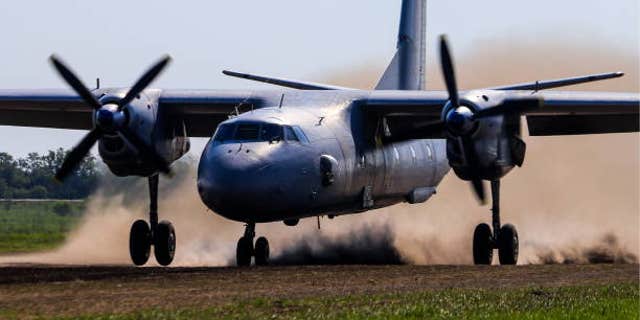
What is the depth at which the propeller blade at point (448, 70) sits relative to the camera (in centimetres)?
3081

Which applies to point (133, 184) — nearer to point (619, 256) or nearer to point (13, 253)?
point (13, 253)

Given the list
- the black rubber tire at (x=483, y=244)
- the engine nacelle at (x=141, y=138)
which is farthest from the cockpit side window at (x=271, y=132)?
the black rubber tire at (x=483, y=244)

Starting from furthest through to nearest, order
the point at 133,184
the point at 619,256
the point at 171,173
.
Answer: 1. the point at 133,184
2. the point at 619,256
3. the point at 171,173

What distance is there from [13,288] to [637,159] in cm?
2967

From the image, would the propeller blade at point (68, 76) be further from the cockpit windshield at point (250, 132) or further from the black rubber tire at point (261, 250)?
the black rubber tire at point (261, 250)

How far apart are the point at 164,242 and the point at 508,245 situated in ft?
29.2

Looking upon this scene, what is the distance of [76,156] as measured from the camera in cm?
3094

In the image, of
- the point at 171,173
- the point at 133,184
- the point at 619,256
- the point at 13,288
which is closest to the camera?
the point at 13,288

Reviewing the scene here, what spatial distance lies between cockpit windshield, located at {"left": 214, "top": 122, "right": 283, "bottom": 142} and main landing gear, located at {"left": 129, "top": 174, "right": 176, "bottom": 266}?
5.69 meters

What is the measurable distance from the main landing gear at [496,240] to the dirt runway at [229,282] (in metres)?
3.84

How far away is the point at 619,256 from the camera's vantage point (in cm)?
3953

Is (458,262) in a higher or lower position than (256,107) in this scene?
lower

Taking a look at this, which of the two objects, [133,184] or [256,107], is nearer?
[256,107]

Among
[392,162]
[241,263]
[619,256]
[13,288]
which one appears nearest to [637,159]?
[619,256]
